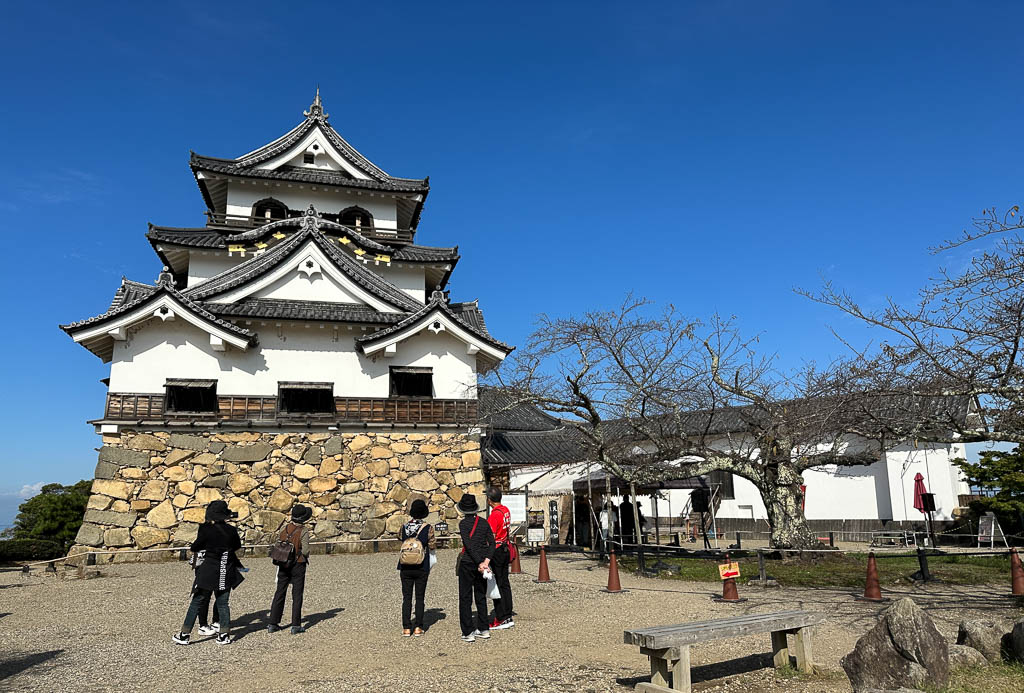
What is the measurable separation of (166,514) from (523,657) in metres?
13.8

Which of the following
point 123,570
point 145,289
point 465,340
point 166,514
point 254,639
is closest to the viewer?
point 254,639

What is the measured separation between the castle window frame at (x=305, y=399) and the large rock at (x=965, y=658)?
1593cm

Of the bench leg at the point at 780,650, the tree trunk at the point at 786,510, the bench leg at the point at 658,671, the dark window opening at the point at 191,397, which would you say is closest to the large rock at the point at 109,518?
the dark window opening at the point at 191,397

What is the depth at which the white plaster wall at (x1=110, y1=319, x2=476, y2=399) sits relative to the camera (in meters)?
18.2

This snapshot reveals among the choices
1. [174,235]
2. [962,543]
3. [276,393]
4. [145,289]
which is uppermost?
[174,235]

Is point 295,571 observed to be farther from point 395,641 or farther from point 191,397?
point 191,397

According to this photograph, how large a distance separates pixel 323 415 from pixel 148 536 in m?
5.32

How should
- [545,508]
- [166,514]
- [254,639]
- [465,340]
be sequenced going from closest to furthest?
[254,639] < [166,514] < [465,340] < [545,508]

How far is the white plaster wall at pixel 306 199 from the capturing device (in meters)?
24.5

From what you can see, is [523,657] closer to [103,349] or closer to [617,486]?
[617,486]

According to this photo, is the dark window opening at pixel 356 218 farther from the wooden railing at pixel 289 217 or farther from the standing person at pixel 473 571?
the standing person at pixel 473 571

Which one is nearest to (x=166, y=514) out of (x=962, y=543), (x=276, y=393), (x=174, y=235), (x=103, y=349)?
(x=276, y=393)

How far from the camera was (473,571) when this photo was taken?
7.87m

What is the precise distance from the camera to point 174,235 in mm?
22469
